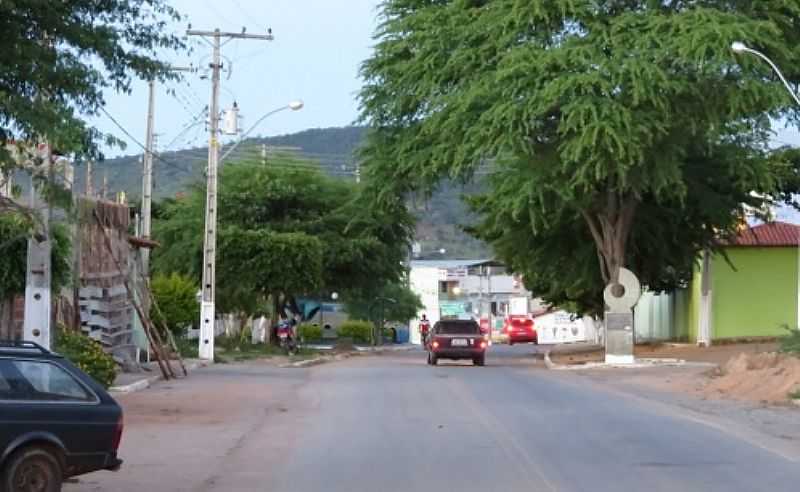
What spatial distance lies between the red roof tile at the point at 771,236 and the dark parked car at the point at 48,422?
45793 mm

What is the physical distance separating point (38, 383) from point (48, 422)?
427 mm

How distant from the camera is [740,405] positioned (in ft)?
84.1

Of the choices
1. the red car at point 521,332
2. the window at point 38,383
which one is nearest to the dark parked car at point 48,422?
the window at point 38,383

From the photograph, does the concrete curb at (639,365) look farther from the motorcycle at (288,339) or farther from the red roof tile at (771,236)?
the red roof tile at (771,236)

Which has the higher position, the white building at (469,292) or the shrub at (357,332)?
the white building at (469,292)

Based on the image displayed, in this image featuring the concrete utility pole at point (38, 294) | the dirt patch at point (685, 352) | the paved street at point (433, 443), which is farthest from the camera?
the dirt patch at point (685, 352)

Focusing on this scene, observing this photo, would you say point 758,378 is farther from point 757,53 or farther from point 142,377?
point 142,377

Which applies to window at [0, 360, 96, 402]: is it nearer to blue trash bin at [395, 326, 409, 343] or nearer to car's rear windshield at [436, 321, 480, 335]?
car's rear windshield at [436, 321, 480, 335]

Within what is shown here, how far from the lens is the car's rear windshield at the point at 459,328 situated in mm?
44344

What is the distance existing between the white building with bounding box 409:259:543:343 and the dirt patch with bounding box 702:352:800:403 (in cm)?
9868

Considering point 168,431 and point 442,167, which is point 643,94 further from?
point 168,431

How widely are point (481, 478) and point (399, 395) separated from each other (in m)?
13.6

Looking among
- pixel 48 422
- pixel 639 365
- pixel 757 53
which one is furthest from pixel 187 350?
pixel 48 422

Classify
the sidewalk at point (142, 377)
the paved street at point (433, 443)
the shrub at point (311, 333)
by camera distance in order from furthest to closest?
1. the shrub at point (311, 333)
2. the sidewalk at point (142, 377)
3. the paved street at point (433, 443)
